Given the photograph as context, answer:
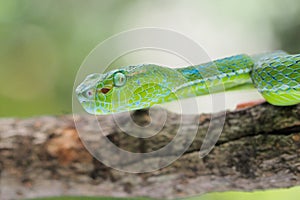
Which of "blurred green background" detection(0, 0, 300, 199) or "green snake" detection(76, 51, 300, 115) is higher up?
"blurred green background" detection(0, 0, 300, 199)

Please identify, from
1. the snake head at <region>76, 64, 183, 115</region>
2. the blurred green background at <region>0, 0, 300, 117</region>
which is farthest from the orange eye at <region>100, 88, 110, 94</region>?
the blurred green background at <region>0, 0, 300, 117</region>

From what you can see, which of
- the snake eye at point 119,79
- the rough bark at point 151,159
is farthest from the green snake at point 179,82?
the rough bark at point 151,159

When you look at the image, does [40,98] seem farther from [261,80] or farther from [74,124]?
[261,80]

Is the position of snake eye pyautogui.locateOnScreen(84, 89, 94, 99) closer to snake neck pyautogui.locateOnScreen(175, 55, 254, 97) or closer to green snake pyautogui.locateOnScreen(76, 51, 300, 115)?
green snake pyautogui.locateOnScreen(76, 51, 300, 115)

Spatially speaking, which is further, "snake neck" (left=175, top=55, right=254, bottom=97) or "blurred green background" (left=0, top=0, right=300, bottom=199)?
"blurred green background" (left=0, top=0, right=300, bottom=199)

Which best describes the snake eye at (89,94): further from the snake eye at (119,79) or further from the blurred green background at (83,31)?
the blurred green background at (83,31)

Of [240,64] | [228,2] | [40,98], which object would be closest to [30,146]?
[240,64]
